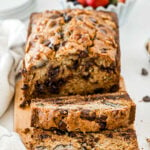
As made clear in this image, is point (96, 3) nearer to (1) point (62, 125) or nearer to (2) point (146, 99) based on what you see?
(2) point (146, 99)

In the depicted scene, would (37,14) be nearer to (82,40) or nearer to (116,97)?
(82,40)

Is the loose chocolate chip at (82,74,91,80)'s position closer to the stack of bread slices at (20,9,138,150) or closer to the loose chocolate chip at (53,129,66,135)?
the stack of bread slices at (20,9,138,150)

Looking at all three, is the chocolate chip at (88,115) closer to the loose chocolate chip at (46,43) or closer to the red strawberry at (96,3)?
the loose chocolate chip at (46,43)

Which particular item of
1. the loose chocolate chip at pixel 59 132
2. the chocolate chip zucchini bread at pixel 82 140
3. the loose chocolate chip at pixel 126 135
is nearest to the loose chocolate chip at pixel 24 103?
the chocolate chip zucchini bread at pixel 82 140

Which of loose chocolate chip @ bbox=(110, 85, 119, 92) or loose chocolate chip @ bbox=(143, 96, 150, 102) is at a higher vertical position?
loose chocolate chip @ bbox=(110, 85, 119, 92)

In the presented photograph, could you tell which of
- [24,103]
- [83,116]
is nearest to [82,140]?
[83,116]

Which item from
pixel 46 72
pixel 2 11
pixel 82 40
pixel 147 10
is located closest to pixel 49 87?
pixel 46 72

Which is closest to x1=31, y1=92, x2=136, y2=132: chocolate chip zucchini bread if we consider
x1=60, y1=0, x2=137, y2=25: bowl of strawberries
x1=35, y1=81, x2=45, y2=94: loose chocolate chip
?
x1=35, y1=81, x2=45, y2=94: loose chocolate chip
